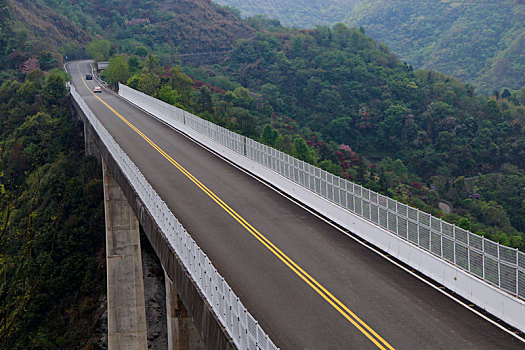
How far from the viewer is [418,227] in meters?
21.6

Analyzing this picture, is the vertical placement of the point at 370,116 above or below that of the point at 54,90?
below

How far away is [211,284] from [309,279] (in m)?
4.49

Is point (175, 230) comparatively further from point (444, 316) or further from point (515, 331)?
point (515, 331)

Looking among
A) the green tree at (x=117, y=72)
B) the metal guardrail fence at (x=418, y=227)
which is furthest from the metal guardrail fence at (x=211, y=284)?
the green tree at (x=117, y=72)

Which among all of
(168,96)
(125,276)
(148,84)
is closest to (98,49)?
(148,84)

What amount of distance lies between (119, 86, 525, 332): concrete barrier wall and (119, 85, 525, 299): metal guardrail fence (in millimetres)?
242

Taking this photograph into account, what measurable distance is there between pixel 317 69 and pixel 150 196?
142 m

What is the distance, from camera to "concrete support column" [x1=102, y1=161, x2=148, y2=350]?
40.8 meters

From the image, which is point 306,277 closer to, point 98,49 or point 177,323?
point 177,323

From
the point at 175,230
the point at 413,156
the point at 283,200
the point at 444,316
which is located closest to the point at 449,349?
the point at 444,316

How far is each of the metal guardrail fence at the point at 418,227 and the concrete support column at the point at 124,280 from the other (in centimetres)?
1258

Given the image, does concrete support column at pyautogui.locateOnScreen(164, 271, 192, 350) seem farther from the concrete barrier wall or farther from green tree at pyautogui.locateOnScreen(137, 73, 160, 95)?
green tree at pyautogui.locateOnScreen(137, 73, 160, 95)

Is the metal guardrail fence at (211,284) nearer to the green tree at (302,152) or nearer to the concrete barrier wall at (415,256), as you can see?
the concrete barrier wall at (415,256)

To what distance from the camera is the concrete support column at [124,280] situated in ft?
134
